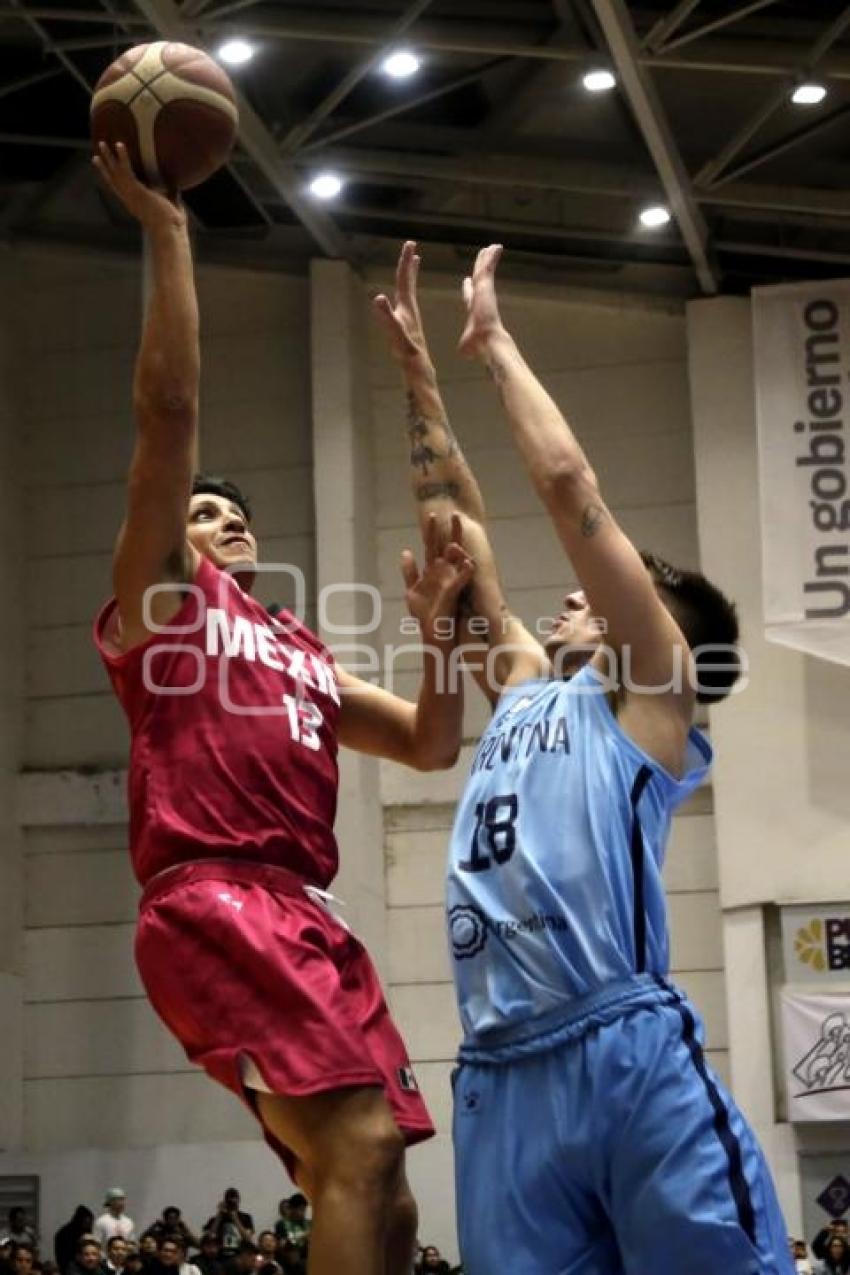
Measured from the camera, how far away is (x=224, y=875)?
4816mm

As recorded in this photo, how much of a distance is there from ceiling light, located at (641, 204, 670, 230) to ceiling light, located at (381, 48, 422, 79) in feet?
8.63

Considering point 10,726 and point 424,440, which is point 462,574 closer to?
point 424,440

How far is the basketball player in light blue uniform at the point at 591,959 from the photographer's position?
4152 millimetres

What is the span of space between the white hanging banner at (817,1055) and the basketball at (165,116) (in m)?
13.5

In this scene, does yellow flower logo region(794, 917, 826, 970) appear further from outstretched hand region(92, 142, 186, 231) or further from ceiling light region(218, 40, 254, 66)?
outstretched hand region(92, 142, 186, 231)

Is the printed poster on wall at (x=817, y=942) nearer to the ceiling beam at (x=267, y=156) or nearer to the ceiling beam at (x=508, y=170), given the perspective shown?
the ceiling beam at (x=508, y=170)

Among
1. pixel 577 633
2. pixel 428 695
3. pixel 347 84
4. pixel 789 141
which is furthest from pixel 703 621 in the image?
pixel 789 141

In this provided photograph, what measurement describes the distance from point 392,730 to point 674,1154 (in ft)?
6.04

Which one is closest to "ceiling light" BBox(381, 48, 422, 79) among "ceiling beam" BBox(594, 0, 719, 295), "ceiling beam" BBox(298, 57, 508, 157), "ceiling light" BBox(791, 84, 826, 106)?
"ceiling beam" BBox(298, 57, 508, 157)

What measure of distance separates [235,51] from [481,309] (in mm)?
11687

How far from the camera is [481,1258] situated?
170 inches

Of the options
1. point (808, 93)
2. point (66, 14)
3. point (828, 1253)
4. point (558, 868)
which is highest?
point (66, 14)

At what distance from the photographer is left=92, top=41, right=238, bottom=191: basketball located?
527cm

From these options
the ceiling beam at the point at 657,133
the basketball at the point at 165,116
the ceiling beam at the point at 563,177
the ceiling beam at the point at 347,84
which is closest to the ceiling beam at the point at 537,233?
the ceiling beam at the point at 657,133
